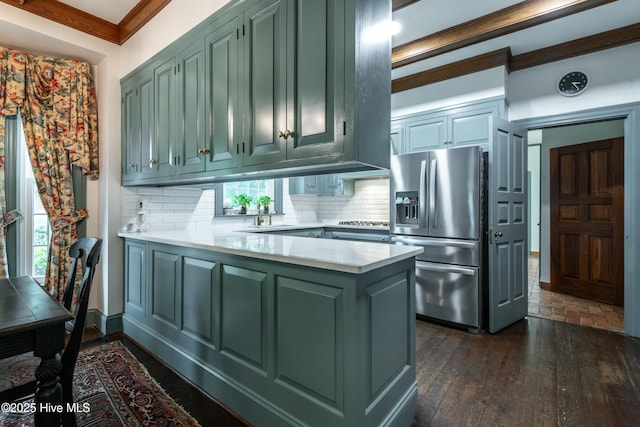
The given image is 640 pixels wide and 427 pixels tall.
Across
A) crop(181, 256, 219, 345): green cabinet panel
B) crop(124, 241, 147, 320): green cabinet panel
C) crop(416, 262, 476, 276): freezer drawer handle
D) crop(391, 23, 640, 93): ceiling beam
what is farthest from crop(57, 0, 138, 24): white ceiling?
crop(416, 262, 476, 276): freezer drawer handle

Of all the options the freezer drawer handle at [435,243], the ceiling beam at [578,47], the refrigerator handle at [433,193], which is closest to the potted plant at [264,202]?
the freezer drawer handle at [435,243]

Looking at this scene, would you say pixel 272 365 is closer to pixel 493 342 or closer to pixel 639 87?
pixel 493 342

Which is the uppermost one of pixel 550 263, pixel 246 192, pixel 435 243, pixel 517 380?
pixel 246 192

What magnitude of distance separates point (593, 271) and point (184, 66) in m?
5.21

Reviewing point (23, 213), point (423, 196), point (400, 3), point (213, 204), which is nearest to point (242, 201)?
point (213, 204)

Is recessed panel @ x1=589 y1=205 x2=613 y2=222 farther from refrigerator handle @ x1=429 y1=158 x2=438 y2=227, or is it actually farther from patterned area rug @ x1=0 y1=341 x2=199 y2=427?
patterned area rug @ x1=0 y1=341 x2=199 y2=427

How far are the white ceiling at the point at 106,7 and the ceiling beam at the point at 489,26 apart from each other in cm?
261

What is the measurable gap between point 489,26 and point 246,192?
3.27 metres

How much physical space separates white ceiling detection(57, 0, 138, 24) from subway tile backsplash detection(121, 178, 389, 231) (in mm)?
1556

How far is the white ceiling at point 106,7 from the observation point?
2654 mm

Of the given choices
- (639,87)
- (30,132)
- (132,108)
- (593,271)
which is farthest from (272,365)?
(593,271)

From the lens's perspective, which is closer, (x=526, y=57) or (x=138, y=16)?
(x=138, y=16)

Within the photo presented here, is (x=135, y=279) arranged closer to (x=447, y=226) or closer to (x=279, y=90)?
(x=279, y=90)

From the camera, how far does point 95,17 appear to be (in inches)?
112
